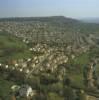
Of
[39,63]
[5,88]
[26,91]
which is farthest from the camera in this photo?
[39,63]

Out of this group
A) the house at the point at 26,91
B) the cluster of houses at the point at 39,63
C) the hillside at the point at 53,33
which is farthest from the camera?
the hillside at the point at 53,33

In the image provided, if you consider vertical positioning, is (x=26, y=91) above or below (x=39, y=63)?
below

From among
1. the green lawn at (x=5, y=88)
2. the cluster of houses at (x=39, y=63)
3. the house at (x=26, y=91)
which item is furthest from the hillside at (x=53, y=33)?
the house at (x=26, y=91)

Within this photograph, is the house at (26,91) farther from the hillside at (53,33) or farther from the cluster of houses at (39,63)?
the hillside at (53,33)

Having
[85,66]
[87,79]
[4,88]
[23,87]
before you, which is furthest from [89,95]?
[85,66]

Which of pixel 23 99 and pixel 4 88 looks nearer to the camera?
pixel 23 99

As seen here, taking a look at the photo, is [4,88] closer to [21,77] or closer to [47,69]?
[21,77]

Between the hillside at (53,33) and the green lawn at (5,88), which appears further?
the hillside at (53,33)

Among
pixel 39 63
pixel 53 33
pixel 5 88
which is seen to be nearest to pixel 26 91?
pixel 5 88

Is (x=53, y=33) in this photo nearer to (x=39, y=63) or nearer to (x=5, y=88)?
(x=39, y=63)

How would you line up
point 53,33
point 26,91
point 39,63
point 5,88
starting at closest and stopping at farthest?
point 26,91
point 5,88
point 39,63
point 53,33

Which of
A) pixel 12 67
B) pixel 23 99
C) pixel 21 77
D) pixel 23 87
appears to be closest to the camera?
pixel 23 99
